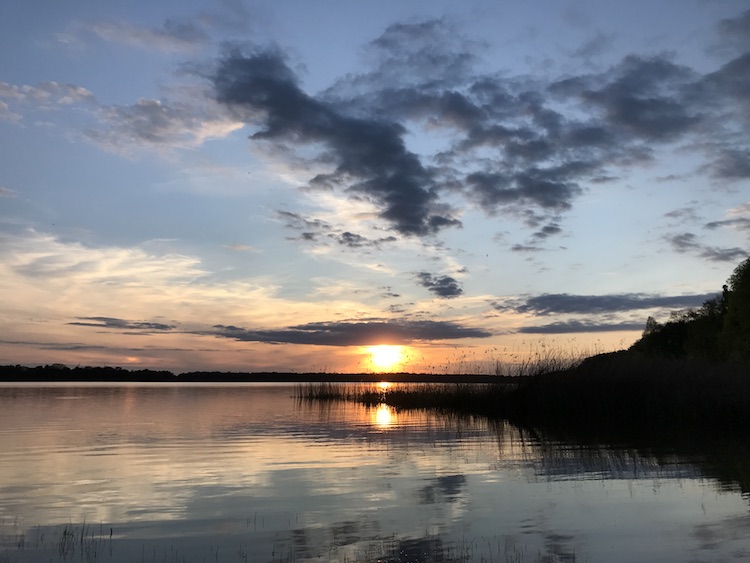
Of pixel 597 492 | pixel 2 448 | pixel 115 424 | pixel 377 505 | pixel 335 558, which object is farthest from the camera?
pixel 115 424

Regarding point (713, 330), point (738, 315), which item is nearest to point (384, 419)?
point (738, 315)

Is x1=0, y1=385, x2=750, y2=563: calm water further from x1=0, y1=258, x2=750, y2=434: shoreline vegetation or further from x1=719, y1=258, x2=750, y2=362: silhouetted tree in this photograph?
x1=719, y1=258, x2=750, y2=362: silhouetted tree

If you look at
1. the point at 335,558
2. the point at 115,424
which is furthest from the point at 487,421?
the point at 335,558

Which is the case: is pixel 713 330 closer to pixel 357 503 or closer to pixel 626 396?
pixel 626 396

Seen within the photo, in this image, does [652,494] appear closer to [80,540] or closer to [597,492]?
[597,492]

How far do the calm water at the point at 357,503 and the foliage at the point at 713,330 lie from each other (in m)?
16.6

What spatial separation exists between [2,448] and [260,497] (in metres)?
10.9

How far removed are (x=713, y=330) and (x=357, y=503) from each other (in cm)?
6871

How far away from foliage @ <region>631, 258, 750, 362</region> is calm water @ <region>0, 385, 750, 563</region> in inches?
652

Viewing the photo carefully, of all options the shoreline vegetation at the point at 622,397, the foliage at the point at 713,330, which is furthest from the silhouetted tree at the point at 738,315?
the shoreline vegetation at the point at 622,397

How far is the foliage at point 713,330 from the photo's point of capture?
47.6m

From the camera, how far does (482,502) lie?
11.5 m

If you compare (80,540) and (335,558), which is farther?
(80,540)

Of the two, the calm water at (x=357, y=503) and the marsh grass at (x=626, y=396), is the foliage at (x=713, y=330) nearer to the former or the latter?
the marsh grass at (x=626, y=396)
